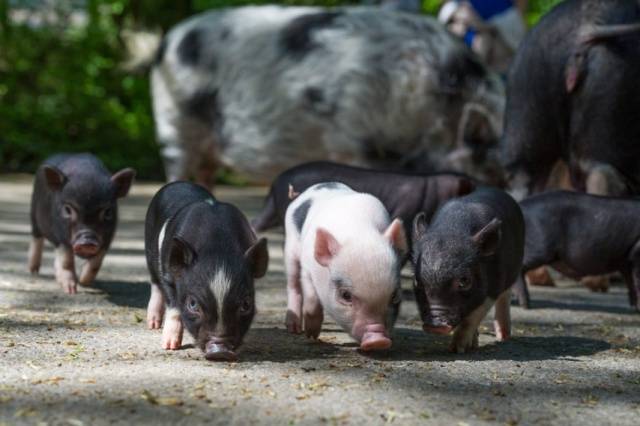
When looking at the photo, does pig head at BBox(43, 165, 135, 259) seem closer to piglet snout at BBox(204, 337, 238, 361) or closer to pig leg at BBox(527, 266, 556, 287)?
piglet snout at BBox(204, 337, 238, 361)

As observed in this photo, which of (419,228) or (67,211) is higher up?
(419,228)

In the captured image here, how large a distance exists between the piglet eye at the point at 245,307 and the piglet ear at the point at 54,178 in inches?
83.4

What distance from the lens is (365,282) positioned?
4.13 metres

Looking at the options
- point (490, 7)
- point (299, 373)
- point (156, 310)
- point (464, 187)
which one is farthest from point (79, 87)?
point (299, 373)

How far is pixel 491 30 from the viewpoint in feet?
32.9

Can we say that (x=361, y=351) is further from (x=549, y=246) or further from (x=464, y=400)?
(x=549, y=246)

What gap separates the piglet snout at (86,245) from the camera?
219 inches

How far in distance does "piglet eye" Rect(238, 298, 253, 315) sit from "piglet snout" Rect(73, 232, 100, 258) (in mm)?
1757

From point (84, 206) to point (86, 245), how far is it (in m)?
0.23

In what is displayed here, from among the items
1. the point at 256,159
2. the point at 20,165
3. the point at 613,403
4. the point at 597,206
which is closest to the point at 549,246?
the point at 597,206

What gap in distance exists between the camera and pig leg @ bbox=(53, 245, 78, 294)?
5676 millimetres

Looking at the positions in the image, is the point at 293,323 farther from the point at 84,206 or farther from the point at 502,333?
the point at 84,206

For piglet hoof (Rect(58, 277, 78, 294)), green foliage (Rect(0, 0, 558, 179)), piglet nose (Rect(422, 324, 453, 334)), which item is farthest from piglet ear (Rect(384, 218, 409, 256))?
green foliage (Rect(0, 0, 558, 179))

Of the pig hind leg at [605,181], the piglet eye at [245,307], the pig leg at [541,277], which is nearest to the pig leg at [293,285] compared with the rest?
the piglet eye at [245,307]
